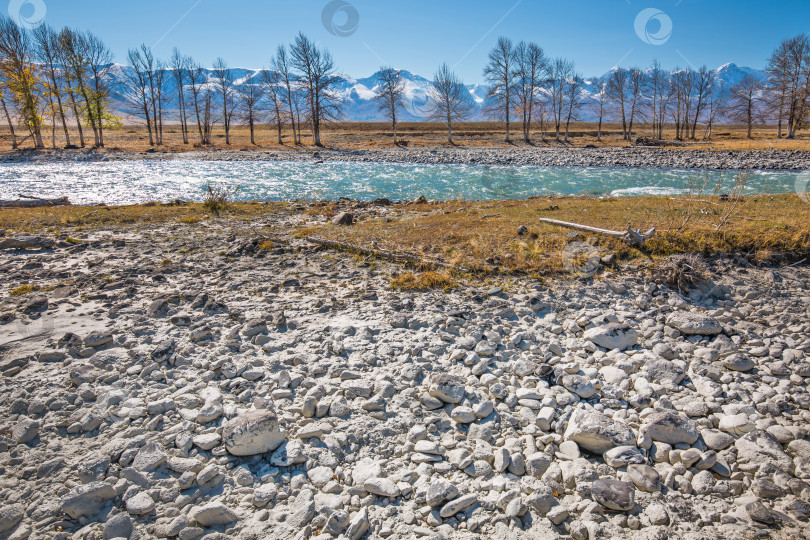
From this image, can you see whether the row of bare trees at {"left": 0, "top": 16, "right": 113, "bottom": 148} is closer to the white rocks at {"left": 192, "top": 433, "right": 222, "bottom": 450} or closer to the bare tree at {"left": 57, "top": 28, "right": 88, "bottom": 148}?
the bare tree at {"left": 57, "top": 28, "right": 88, "bottom": 148}

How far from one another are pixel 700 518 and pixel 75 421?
6178mm

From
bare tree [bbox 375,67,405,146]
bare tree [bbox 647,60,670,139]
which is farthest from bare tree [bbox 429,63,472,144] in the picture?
bare tree [bbox 647,60,670,139]

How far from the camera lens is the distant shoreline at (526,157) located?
111 feet

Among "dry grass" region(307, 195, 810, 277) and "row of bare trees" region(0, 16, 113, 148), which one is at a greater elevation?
"row of bare trees" region(0, 16, 113, 148)

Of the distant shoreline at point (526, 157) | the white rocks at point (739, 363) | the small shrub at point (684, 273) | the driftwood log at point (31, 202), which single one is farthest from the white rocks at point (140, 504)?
the distant shoreline at point (526, 157)

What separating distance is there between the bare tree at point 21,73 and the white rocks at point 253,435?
6307 centimetres

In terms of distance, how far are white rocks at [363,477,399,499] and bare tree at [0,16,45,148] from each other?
64423 millimetres

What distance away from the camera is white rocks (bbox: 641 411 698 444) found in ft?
13.4

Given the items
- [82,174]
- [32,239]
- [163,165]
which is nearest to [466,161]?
[163,165]

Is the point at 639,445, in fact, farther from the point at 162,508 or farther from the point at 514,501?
the point at 162,508

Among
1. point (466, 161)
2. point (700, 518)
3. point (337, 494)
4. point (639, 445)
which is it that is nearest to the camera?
point (700, 518)

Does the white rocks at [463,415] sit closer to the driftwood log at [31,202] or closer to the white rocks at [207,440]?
the white rocks at [207,440]

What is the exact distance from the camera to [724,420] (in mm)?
4312

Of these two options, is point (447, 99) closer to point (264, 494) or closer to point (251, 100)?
point (251, 100)
